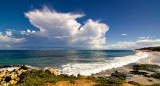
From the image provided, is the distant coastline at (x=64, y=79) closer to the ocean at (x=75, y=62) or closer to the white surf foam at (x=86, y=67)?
the white surf foam at (x=86, y=67)

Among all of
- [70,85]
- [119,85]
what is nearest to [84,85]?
[70,85]

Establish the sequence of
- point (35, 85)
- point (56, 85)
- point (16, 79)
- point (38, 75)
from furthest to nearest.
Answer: point (38, 75)
point (16, 79)
point (56, 85)
point (35, 85)

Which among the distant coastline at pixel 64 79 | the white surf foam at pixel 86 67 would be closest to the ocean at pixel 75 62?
the white surf foam at pixel 86 67

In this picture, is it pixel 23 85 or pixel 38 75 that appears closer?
pixel 23 85

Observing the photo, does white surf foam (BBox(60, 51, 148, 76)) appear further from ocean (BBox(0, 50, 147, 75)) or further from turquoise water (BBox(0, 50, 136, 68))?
turquoise water (BBox(0, 50, 136, 68))

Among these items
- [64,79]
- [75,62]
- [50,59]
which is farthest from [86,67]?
[50,59]

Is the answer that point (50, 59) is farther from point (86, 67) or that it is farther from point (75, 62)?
point (86, 67)

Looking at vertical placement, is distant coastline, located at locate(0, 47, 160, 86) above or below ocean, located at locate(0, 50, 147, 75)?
above

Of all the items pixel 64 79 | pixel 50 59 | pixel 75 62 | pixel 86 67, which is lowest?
pixel 50 59

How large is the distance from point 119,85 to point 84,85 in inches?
142

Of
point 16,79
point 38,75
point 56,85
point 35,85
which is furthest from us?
point 38,75

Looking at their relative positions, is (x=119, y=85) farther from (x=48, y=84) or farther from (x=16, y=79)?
(x=16, y=79)

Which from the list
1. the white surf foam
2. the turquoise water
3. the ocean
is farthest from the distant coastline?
the turquoise water

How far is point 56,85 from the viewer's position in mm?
8820
